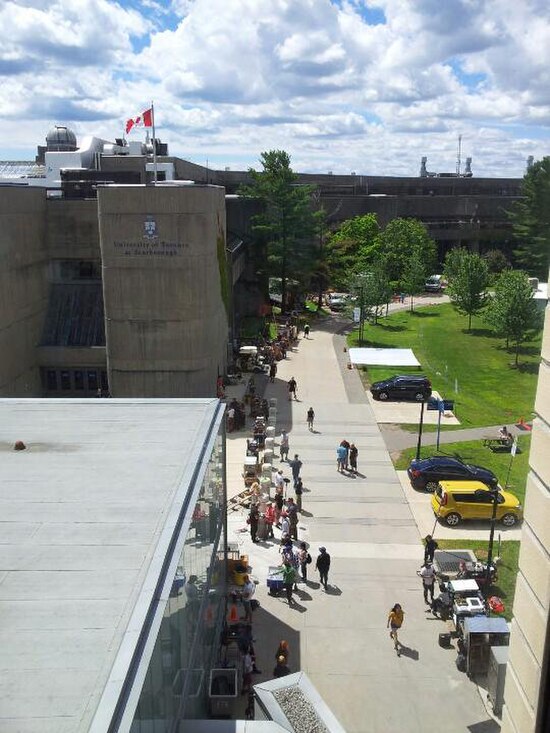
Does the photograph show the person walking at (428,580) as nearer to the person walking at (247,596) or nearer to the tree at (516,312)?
the person walking at (247,596)

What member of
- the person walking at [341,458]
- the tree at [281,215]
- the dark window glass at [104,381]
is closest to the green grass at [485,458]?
the person walking at [341,458]

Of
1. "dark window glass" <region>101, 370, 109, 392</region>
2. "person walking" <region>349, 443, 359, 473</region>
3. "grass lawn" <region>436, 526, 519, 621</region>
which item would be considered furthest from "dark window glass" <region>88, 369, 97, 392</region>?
"grass lawn" <region>436, 526, 519, 621</region>

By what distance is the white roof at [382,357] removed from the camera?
1484 inches

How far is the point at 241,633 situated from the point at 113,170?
49.2m

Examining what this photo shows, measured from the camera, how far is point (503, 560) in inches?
755

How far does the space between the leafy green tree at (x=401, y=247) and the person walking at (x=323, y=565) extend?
164ft

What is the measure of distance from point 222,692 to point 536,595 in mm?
8211

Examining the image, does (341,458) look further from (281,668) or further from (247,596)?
(281,668)

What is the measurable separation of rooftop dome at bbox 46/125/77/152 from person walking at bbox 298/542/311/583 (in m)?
73.1

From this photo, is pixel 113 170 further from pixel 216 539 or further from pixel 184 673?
pixel 184 673

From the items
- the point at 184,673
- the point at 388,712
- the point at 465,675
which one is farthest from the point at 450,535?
the point at 184,673

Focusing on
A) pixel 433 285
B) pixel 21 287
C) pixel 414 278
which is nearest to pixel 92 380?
pixel 21 287

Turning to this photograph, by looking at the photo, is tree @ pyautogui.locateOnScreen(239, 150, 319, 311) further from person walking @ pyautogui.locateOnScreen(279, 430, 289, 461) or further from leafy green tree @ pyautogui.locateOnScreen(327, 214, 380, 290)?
person walking @ pyautogui.locateOnScreen(279, 430, 289, 461)

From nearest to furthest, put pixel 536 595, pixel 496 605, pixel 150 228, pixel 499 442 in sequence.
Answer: pixel 536 595, pixel 496 605, pixel 499 442, pixel 150 228
